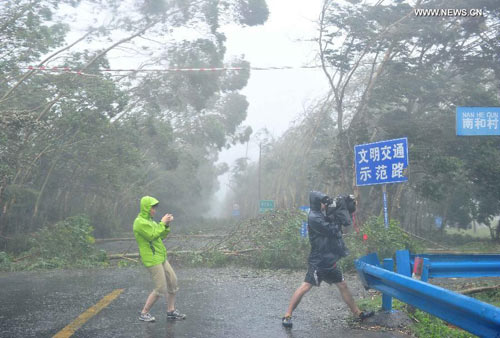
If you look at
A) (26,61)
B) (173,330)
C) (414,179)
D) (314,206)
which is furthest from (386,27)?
A: (173,330)

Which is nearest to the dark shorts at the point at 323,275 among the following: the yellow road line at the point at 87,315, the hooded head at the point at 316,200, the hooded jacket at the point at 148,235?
the hooded head at the point at 316,200

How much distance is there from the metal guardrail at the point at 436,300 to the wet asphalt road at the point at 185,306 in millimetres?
652

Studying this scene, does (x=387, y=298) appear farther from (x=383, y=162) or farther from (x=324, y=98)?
(x=324, y=98)

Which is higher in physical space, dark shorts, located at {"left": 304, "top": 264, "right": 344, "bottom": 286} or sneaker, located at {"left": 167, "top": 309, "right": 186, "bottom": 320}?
dark shorts, located at {"left": 304, "top": 264, "right": 344, "bottom": 286}

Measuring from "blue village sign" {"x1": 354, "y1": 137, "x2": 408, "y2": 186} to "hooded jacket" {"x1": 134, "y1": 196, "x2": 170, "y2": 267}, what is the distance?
21.8 ft

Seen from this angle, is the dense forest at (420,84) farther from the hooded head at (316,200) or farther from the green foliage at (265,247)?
the hooded head at (316,200)

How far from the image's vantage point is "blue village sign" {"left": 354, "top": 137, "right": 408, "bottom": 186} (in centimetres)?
1138

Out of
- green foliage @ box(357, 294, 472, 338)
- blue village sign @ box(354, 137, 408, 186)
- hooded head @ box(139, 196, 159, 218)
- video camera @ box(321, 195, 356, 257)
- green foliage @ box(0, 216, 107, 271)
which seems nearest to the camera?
green foliage @ box(357, 294, 472, 338)

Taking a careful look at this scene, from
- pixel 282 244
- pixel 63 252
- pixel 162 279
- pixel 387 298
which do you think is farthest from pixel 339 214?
pixel 63 252

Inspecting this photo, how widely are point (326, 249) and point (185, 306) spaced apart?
2554mm

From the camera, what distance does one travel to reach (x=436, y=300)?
4.44 m

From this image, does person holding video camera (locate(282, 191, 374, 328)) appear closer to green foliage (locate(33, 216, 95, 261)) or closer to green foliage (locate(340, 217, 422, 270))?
green foliage (locate(340, 217, 422, 270))

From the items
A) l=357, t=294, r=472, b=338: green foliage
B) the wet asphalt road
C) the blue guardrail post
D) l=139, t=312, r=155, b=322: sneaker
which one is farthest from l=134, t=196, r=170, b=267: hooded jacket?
l=357, t=294, r=472, b=338: green foliage

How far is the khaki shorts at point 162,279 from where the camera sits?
6270mm
